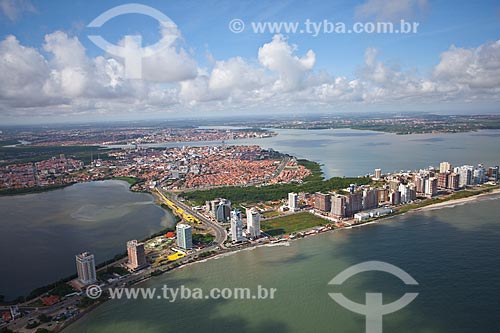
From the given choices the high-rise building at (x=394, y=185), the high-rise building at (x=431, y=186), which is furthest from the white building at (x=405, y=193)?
the high-rise building at (x=431, y=186)

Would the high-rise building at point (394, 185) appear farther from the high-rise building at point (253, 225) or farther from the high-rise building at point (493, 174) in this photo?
the high-rise building at point (253, 225)

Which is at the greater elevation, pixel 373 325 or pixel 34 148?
pixel 34 148

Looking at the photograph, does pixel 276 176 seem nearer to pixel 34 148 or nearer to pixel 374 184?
pixel 374 184

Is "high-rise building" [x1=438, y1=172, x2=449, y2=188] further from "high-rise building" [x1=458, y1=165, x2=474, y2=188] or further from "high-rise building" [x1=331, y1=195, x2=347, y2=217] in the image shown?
"high-rise building" [x1=331, y1=195, x2=347, y2=217]

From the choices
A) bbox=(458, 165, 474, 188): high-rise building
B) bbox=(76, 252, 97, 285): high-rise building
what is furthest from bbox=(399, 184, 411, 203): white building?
bbox=(76, 252, 97, 285): high-rise building

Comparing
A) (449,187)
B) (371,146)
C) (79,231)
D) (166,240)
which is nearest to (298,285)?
(166,240)

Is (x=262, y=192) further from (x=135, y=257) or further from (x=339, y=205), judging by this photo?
(x=135, y=257)
